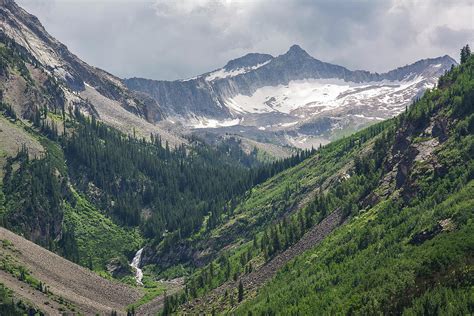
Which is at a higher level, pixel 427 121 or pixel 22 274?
pixel 427 121

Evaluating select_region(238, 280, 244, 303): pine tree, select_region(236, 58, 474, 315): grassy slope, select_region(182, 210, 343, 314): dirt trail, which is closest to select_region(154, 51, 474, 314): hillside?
select_region(236, 58, 474, 315): grassy slope

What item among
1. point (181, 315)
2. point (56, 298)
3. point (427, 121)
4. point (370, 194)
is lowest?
point (181, 315)

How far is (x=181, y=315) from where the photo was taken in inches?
7210

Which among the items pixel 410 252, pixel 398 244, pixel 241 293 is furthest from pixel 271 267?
pixel 410 252

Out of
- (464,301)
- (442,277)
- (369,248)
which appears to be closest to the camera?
(464,301)

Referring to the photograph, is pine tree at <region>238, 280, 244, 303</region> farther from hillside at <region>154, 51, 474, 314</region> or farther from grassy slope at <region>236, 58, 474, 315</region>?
grassy slope at <region>236, 58, 474, 315</region>

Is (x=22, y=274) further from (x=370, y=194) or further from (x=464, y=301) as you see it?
(x=464, y=301)

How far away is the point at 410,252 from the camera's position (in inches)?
4993

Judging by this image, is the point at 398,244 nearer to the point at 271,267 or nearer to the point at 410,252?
the point at 410,252

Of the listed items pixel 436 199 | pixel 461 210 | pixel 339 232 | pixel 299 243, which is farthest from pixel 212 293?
pixel 461 210

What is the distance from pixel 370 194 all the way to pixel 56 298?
91029 millimetres

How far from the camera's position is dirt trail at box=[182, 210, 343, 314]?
18038 cm

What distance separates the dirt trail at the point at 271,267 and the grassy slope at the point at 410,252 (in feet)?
24.2

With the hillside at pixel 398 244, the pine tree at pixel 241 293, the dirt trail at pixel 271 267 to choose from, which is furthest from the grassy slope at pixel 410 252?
the dirt trail at pixel 271 267
